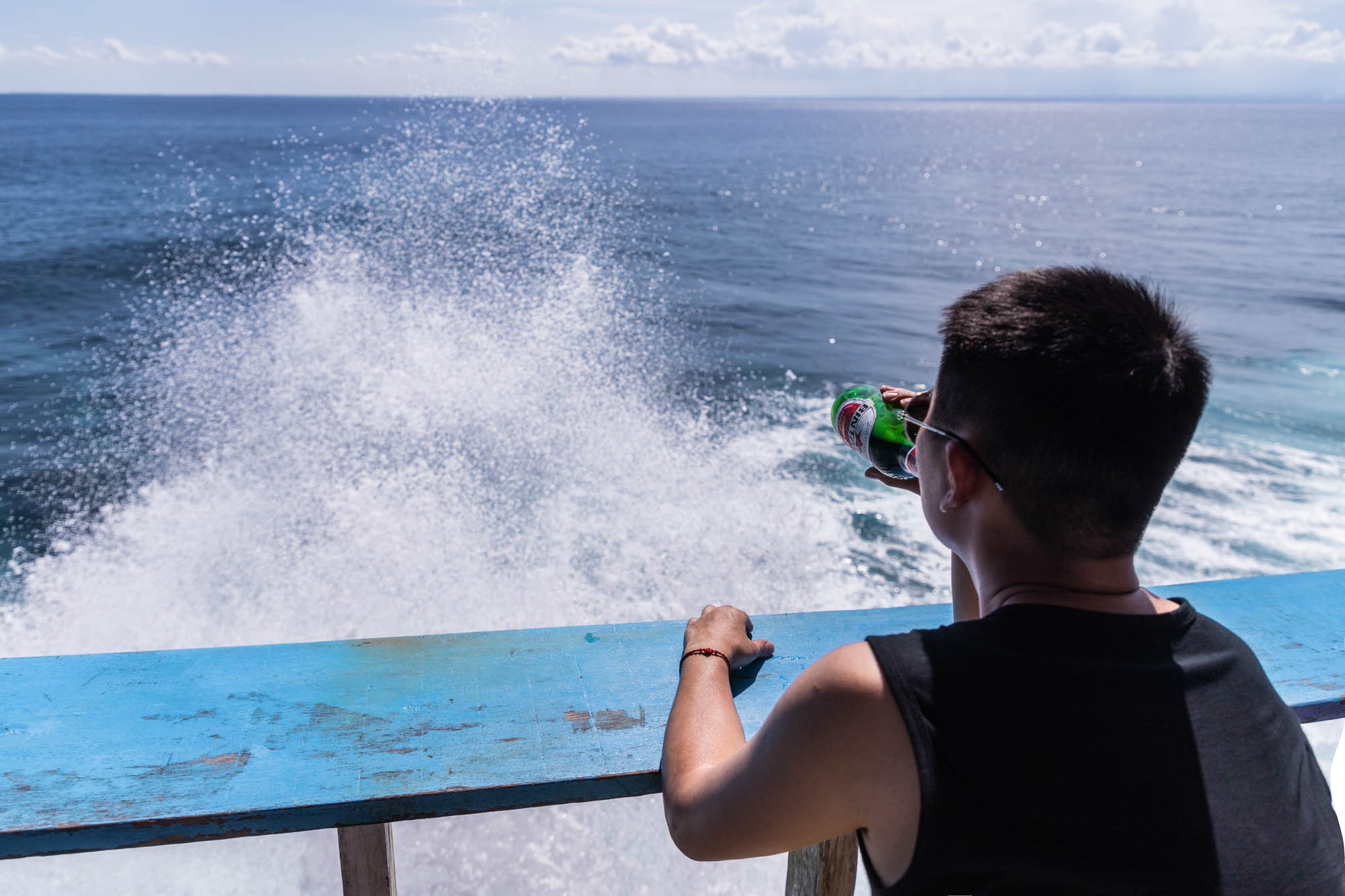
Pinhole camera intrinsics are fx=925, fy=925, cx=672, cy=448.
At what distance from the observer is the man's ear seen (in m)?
1.17

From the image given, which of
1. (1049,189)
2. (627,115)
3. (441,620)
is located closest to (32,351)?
(441,620)

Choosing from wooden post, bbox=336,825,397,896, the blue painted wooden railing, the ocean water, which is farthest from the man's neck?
the ocean water

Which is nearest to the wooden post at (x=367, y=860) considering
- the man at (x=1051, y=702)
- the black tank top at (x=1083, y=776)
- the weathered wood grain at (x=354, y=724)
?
the weathered wood grain at (x=354, y=724)

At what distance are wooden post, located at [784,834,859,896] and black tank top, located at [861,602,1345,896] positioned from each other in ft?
1.49

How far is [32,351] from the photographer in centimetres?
875

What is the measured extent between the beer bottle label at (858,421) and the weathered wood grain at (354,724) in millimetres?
445

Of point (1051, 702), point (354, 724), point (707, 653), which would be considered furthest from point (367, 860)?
point (1051, 702)

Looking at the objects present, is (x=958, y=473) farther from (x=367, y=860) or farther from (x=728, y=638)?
(x=367, y=860)

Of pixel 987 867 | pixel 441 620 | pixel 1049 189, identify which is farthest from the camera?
pixel 1049 189

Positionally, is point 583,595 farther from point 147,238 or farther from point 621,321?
point 147,238

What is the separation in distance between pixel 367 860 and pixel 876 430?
1258mm

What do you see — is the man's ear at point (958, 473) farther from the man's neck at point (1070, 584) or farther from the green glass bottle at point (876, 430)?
the green glass bottle at point (876, 430)

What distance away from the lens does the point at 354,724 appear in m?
1.37

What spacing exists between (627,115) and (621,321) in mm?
95640
